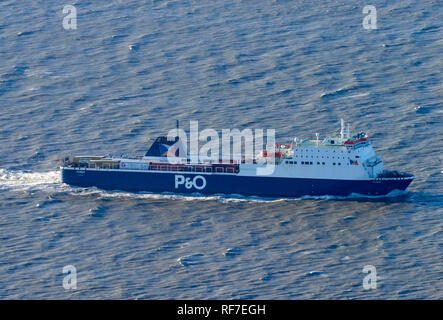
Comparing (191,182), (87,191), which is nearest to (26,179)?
(87,191)

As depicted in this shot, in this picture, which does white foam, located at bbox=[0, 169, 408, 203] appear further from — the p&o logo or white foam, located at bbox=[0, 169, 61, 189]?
the p&o logo

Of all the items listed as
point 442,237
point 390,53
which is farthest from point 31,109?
point 442,237

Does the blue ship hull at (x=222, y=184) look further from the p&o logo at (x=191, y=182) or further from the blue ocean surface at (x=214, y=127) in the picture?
the blue ocean surface at (x=214, y=127)

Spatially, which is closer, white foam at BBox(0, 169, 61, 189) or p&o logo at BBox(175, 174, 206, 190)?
p&o logo at BBox(175, 174, 206, 190)

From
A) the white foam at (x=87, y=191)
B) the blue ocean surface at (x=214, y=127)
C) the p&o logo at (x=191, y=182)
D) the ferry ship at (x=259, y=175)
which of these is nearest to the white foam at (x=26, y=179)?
the white foam at (x=87, y=191)

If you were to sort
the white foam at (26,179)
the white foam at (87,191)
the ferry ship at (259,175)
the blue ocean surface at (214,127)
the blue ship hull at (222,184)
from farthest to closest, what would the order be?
the white foam at (26,179) < the ferry ship at (259,175) < the blue ship hull at (222,184) < the white foam at (87,191) < the blue ocean surface at (214,127)

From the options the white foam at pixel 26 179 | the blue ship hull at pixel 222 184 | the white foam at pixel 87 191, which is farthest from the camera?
the white foam at pixel 26 179

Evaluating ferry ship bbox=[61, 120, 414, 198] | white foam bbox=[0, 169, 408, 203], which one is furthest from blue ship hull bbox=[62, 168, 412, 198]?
white foam bbox=[0, 169, 408, 203]

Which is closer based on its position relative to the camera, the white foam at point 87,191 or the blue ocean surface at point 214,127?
the blue ocean surface at point 214,127
